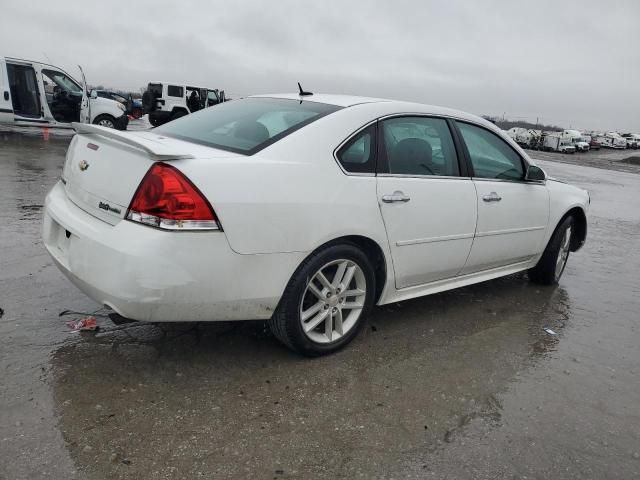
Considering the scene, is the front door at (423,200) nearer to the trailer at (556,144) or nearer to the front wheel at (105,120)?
the front wheel at (105,120)

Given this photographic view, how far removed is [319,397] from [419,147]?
176cm

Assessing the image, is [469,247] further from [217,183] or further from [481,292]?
[217,183]

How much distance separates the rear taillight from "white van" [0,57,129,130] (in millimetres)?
12497

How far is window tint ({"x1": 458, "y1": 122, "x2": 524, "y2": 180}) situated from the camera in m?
3.97

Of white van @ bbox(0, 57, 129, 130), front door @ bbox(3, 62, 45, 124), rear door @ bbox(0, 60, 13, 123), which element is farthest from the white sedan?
front door @ bbox(3, 62, 45, 124)

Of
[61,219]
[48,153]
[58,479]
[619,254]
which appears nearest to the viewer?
[58,479]

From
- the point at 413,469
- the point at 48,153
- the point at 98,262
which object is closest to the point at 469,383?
the point at 413,469

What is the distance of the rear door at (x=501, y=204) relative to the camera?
393cm

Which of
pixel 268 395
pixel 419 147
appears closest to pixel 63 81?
pixel 419 147

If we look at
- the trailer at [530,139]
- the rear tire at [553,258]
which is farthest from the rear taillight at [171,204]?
the trailer at [530,139]

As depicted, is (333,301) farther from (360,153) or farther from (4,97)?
(4,97)

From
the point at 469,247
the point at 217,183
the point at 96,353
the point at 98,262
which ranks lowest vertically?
the point at 96,353

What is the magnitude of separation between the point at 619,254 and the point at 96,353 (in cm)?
610

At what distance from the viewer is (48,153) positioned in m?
11.8
